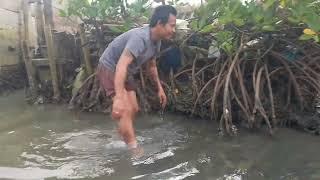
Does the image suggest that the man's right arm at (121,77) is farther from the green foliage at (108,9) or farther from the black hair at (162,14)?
the green foliage at (108,9)

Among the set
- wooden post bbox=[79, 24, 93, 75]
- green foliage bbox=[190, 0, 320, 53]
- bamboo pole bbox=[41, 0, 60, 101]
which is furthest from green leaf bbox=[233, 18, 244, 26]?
bamboo pole bbox=[41, 0, 60, 101]

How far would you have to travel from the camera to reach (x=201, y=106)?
568 cm

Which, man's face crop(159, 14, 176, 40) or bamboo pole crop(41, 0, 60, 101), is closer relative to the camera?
man's face crop(159, 14, 176, 40)

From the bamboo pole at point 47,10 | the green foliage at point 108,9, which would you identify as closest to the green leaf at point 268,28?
the green foliage at point 108,9

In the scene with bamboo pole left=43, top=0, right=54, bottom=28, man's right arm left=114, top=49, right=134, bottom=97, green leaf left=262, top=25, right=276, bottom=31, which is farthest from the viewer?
bamboo pole left=43, top=0, right=54, bottom=28

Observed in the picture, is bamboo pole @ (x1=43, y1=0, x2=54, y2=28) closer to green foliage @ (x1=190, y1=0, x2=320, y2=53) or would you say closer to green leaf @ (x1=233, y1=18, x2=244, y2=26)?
green foliage @ (x1=190, y1=0, x2=320, y2=53)

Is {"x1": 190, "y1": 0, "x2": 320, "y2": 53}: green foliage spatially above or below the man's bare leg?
above

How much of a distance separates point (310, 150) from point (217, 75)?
175cm

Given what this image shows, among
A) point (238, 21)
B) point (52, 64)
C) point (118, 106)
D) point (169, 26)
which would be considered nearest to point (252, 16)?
point (238, 21)

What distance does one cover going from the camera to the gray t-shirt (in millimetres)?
4109

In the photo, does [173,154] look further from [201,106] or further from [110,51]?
[201,106]

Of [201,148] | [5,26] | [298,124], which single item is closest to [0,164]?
[201,148]

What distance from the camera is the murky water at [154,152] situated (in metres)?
3.60

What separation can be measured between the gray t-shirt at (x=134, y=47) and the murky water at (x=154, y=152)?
0.82 meters
